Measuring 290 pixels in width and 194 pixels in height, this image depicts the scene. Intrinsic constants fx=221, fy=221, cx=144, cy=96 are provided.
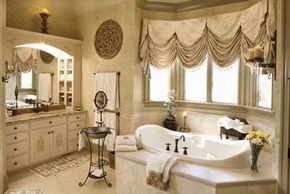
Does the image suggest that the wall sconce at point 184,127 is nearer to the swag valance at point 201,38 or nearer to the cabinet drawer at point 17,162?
the swag valance at point 201,38

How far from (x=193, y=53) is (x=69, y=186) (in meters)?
3.04

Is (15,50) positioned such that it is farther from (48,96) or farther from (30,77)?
(48,96)

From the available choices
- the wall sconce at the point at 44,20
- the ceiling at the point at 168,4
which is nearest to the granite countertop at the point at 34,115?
the wall sconce at the point at 44,20

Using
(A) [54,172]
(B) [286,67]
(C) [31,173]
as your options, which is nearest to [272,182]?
(B) [286,67]

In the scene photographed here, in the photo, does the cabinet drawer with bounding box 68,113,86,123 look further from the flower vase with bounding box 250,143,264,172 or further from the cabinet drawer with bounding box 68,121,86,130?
the flower vase with bounding box 250,143,264,172

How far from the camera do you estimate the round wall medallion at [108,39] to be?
4316 millimetres

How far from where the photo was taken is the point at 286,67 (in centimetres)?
220

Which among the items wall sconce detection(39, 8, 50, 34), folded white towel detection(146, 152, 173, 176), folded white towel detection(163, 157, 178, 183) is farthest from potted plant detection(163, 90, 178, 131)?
wall sconce detection(39, 8, 50, 34)

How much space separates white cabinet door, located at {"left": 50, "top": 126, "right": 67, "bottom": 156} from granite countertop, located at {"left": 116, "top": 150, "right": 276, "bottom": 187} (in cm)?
237

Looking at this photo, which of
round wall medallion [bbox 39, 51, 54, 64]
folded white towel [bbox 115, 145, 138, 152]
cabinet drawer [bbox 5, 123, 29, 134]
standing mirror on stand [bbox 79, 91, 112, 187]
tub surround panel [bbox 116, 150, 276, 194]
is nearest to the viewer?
tub surround panel [bbox 116, 150, 276, 194]

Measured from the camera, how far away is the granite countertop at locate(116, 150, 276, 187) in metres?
2.24

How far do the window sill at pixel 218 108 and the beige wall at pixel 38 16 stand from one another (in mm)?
2541

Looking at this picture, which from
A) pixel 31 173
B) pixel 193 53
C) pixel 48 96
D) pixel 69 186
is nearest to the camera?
pixel 69 186

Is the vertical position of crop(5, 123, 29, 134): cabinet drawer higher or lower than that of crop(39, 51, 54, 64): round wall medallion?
lower
